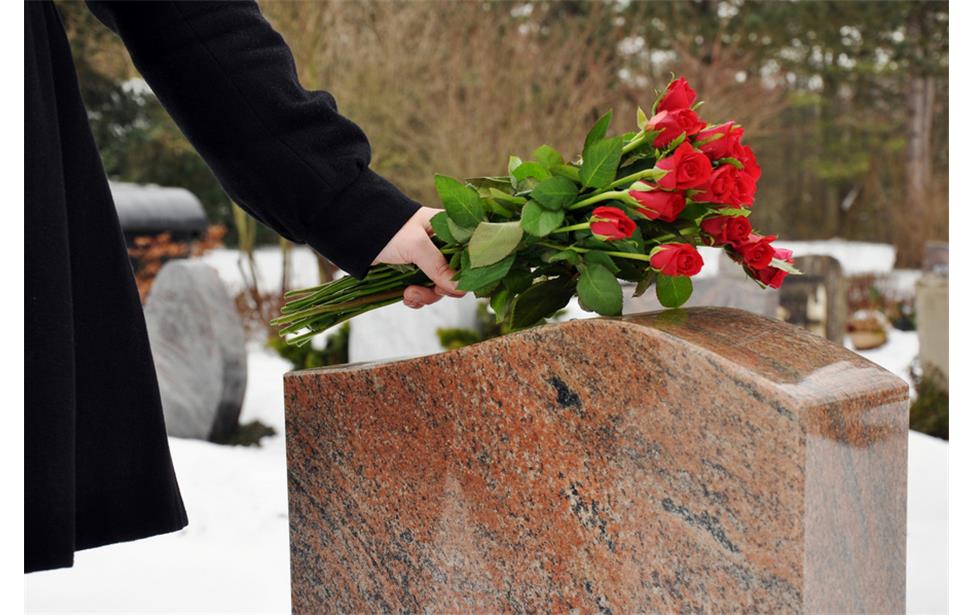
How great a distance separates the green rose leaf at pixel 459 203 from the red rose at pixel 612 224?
0.21m

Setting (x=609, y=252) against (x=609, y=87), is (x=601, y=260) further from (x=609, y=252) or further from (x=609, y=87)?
(x=609, y=87)

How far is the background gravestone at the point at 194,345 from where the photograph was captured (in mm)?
5230

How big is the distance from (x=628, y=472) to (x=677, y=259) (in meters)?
0.33

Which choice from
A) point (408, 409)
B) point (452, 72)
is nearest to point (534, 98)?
point (452, 72)

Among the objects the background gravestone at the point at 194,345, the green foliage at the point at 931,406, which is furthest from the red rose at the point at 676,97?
the green foliage at the point at 931,406

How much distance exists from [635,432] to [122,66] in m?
10.3

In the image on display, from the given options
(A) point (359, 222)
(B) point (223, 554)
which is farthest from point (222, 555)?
(A) point (359, 222)

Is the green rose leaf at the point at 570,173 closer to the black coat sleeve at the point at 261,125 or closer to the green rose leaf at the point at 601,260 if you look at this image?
the green rose leaf at the point at 601,260

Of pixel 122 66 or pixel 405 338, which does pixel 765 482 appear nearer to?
pixel 405 338

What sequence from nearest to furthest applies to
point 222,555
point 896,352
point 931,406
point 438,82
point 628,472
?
point 628,472 → point 222,555 → point 931,406 → point 896,352 → point 438,82

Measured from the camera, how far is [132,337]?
1.38 m

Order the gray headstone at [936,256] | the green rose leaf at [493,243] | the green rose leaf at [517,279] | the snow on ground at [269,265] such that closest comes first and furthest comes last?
1. the green rose leaf at [493,243]
2. the green rose leaf at [517,279]
3. the gray headstone at [936,256]
4. the snow on ground at [269,265]

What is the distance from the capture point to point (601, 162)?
1.53 metres

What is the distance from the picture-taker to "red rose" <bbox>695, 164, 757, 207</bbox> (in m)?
1.43
